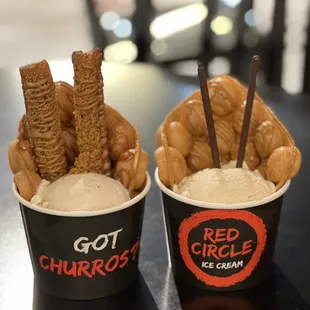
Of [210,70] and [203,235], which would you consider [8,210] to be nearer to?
[203,235]

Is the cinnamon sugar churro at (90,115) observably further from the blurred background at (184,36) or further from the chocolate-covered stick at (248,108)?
the blurred background at (184,36)

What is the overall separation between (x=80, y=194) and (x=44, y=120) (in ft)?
0.30

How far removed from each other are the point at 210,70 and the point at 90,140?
2.85ft

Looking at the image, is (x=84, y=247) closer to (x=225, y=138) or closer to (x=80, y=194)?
(x=80, y=194)

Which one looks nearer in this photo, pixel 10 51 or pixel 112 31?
pixel 112 31

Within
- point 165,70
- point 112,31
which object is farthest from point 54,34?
point 165,70

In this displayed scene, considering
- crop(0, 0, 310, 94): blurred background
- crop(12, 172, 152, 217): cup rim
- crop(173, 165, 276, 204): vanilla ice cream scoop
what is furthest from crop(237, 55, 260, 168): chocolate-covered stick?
crop(0, 0, 310, 94): blurred background

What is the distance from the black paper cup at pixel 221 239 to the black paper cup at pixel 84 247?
0.05 metres

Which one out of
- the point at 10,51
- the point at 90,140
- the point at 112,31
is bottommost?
the point at 10,51

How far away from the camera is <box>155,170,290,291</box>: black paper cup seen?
0.78m

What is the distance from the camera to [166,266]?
0.88 metres

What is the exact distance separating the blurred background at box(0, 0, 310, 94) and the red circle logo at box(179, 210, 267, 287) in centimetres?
67

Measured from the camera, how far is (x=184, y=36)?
194cm

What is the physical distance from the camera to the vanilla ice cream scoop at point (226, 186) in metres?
0.79
